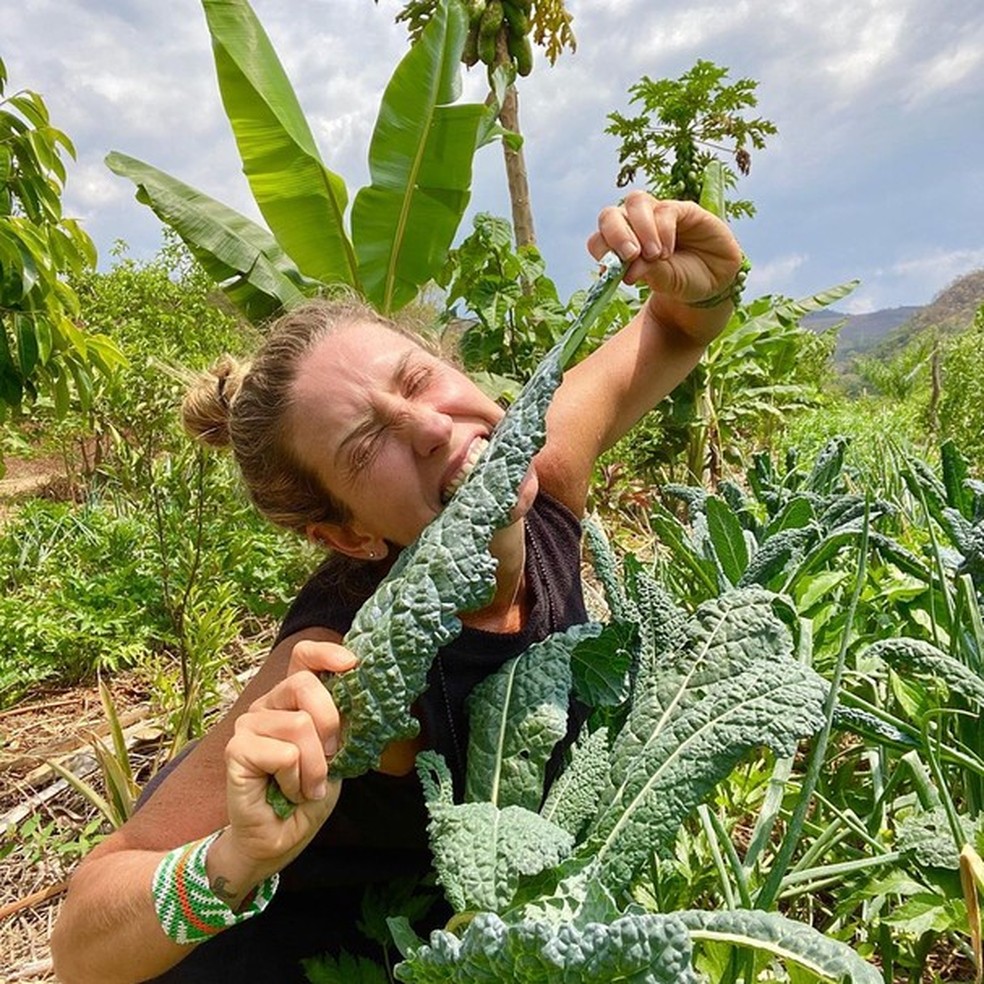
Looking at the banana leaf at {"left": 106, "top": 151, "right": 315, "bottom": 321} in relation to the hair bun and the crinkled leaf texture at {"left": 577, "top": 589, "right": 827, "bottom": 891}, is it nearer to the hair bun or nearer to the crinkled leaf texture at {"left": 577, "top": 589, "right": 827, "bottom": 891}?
the hair bun

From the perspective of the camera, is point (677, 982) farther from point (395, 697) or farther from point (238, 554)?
point (238, 554)

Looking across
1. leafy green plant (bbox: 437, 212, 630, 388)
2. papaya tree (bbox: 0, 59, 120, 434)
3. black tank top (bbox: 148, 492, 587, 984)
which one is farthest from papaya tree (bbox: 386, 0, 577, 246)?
black tank top (bbox: 148, 492, 587, 984)

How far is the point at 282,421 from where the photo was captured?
1.09 meters

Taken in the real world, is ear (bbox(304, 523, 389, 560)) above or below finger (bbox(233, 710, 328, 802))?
above

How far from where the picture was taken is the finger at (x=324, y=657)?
62 cm

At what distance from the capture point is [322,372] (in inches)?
41.0

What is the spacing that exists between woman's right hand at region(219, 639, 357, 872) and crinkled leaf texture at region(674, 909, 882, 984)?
0.28m

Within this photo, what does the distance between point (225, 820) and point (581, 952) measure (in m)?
0.60

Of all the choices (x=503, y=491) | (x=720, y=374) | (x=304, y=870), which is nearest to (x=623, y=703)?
(x=503, y=491)

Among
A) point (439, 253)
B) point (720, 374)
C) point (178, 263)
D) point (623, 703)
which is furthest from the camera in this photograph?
point (178, 263)

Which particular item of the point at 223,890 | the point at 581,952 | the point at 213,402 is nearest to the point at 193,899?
the point at 223,890

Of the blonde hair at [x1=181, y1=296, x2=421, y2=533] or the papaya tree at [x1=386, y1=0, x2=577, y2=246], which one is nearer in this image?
the blonde hair at [x1=181, y1=296, x2=421, y2=533]

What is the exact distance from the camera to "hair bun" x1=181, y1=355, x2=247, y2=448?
1356 millimetres

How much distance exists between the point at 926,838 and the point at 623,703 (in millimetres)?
249
